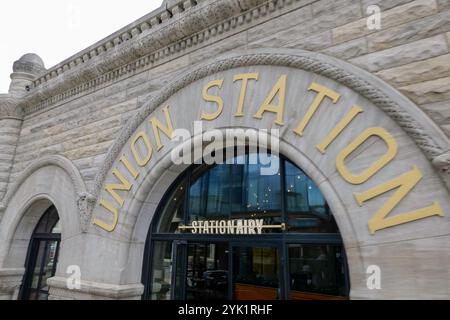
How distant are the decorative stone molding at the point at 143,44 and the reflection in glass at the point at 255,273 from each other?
333 cm

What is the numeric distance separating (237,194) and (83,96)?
4424 mm

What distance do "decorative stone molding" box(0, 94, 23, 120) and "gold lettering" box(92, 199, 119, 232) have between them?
493 cm

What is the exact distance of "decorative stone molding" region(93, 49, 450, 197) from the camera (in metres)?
2.68

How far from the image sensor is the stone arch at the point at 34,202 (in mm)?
5730

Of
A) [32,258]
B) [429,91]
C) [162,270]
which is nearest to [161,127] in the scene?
[162,270]

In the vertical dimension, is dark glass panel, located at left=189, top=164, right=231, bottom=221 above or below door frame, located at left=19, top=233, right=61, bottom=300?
above

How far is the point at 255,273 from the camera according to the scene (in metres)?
3.96

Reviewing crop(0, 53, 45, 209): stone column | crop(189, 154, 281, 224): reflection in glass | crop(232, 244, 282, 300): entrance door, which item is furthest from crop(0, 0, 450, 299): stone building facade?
crop(232, 244, 282, 300): entrance door

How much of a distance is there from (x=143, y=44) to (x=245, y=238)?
3.93 metres

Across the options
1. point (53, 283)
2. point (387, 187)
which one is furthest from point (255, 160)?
point (53, 283)

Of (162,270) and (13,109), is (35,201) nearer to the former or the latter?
(13,109)

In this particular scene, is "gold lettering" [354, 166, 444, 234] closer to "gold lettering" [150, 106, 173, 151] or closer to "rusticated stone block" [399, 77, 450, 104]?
"rusticated stone block" [399, 77, 450, 104]

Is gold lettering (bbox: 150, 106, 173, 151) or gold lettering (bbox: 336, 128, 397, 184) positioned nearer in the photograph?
gold lettering (bbox: 336, 128, 397, 184)

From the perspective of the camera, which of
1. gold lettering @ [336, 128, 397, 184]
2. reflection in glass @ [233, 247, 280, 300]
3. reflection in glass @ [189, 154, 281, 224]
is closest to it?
gold lettering @ [336, 128, 397, 184]
